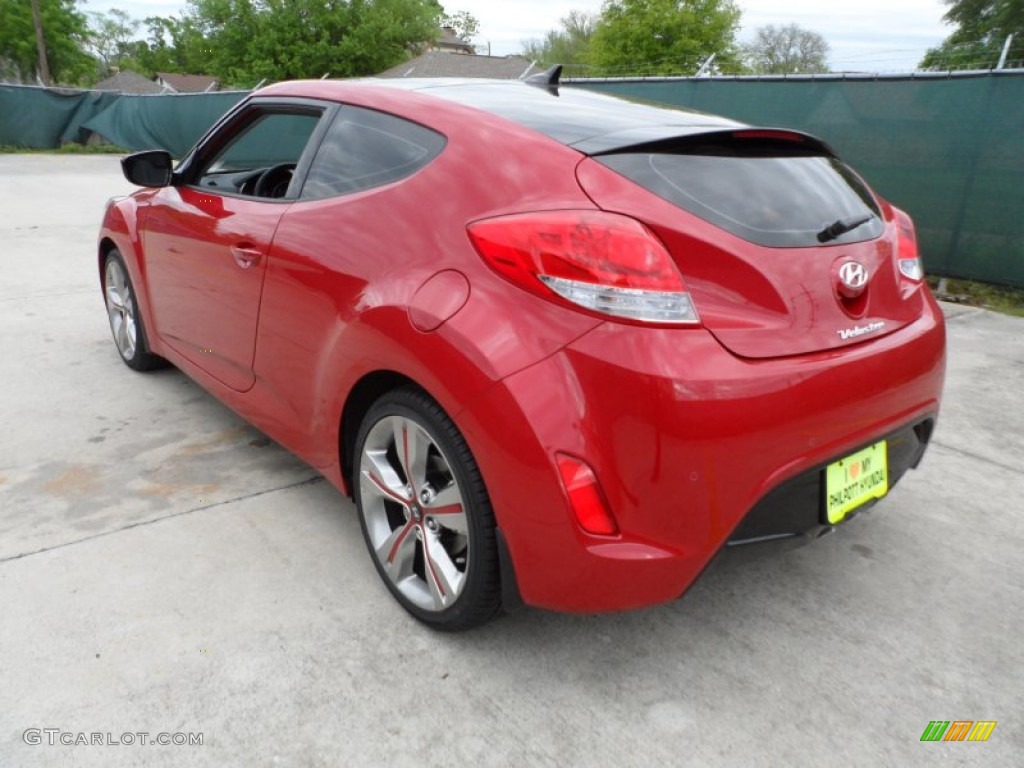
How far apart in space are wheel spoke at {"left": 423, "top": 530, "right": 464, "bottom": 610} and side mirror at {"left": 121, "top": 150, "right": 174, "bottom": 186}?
2223 mm

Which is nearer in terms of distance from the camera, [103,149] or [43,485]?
[43,485]

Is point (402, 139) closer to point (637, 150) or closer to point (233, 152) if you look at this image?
point (637, 150)

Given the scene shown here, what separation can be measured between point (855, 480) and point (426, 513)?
3.73ft

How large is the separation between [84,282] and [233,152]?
379 cm

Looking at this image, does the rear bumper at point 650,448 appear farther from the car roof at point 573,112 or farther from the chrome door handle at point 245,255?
the chrome door handle at point 245,255

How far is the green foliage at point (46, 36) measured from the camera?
51.2 meters

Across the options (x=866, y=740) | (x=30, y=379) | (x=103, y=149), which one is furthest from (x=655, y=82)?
(x=103, y=149)

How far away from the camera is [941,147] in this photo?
7.02m

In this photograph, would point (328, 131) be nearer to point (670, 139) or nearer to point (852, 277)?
point (670, 139)

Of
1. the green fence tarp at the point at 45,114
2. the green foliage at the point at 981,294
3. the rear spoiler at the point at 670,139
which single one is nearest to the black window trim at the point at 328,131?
the rear spoiler at the point at 670,139

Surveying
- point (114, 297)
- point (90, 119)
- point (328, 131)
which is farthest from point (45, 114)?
point (328, 131)

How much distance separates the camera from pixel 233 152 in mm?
3637

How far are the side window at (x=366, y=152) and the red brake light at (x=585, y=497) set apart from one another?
1.00 metres

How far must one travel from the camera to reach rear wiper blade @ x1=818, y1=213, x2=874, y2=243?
2101mm
